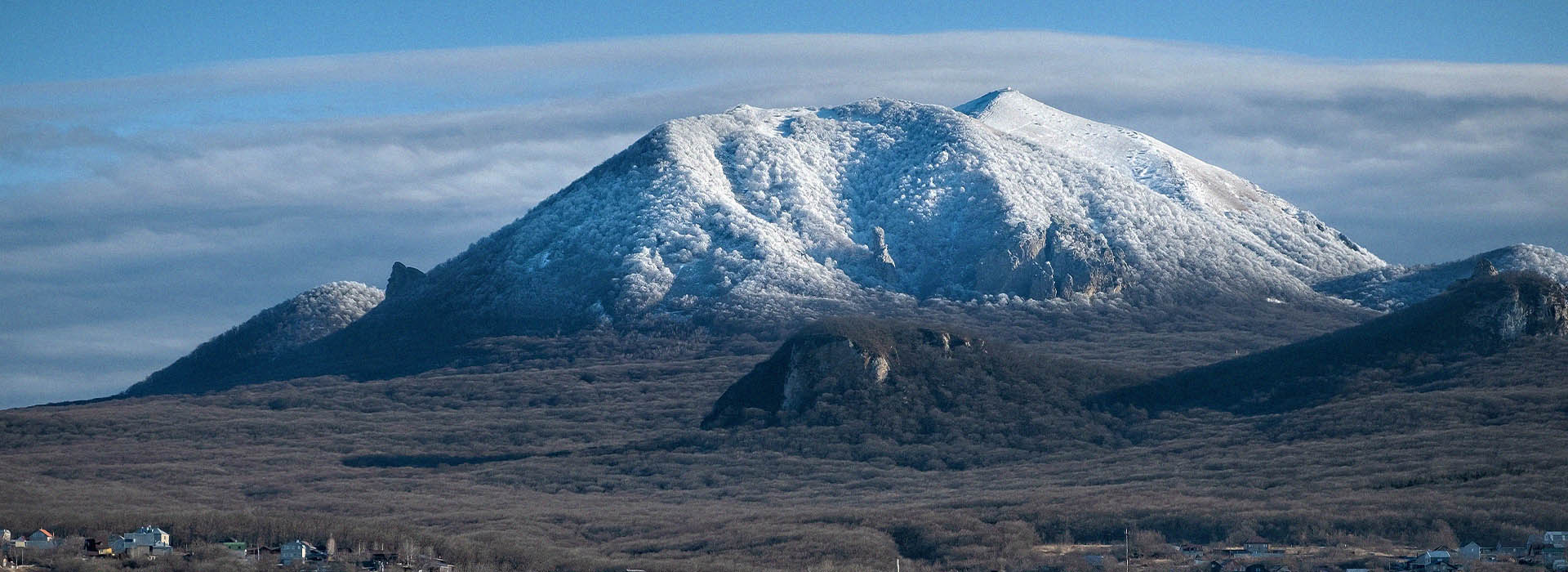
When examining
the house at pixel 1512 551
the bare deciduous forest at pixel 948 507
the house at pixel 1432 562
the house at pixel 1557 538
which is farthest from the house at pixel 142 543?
the house at pixel 1557 538

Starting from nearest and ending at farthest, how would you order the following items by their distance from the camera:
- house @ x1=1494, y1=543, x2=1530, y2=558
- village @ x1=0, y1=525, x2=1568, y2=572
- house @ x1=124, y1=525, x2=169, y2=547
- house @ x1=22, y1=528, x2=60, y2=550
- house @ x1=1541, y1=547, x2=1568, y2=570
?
house @ x1=1541, y1=547, x2=1568, y2=570 < village @ x1=0, y1=525, x2=1568, y2=572 < house @ x1=1494, y1=543, x2=1530, y2=558 < house @ x1=22, y1=528, x2=60, y2=550 < house @ x1=124, y1=525, x2=169, y2=547

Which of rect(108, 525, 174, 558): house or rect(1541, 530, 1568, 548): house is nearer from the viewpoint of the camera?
rect(1541, 530, 1568, 548): house

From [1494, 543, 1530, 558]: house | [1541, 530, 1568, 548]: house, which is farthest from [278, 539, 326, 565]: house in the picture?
[1541, 530, 1568, 548]: house

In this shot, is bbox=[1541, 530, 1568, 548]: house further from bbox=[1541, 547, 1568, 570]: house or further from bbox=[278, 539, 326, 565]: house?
bbox=[278, 539, 326, 565]: house

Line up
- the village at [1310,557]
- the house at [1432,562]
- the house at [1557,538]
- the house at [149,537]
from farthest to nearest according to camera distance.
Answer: the house at [149,537], the house at [1557,538], the village at [1310,557], the house at [1432,562]

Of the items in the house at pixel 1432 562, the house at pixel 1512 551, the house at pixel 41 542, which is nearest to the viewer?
the house at pixel 1432 562

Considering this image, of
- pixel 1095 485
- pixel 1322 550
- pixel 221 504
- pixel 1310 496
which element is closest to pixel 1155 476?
pixel 1095 485

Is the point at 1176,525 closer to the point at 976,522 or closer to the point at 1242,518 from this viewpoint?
the point at 1242,518

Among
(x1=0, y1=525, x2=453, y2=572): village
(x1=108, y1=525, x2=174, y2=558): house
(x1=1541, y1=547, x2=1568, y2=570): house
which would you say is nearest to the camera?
(x1=1541, y1=547, x2=1568, y2=570): house

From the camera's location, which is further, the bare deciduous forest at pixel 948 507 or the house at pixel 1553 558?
the bare deciduous forest at pixel 948 507

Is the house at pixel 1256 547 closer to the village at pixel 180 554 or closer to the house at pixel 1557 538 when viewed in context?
the house at pixel 1557 538
